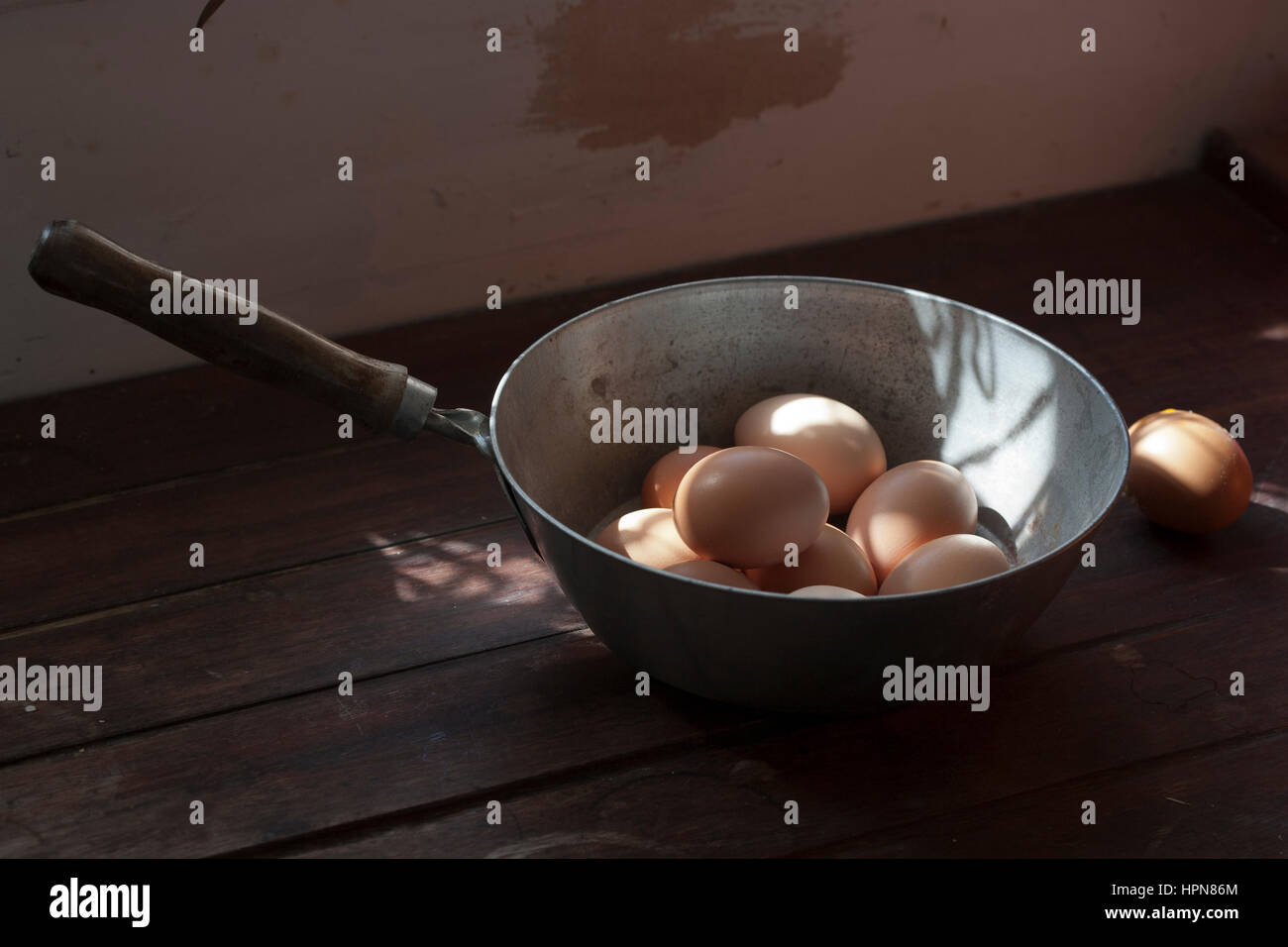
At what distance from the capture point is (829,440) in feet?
3.13

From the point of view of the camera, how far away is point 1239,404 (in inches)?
46.3

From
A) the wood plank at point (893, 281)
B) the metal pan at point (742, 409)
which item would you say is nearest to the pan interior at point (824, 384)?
the metal pan at point (742, 409)

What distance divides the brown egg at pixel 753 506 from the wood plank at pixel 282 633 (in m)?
0.17

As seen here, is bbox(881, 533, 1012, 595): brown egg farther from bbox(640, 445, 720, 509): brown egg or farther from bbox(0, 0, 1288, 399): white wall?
bbox(0, 0, 1288, 399): white wall

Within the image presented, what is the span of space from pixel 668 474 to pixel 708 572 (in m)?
0.16

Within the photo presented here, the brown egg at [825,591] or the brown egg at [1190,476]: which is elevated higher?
the brown egg at [1190,476]

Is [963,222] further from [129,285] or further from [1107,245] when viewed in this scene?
[129,285]

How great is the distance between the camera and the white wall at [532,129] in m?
1.21

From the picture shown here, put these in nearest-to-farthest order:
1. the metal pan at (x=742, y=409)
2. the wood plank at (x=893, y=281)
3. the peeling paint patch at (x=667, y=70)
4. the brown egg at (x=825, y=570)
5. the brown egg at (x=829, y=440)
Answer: the metal pan at (x=742, y=409), the brown egg at (x=825, y=570), the brown egg at (x=829, y=440), the wood plank at (x=893, y=281), the peeling paint patch at (x=667, y=70)

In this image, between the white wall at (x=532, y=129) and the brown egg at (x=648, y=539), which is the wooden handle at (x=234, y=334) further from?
the white wall at (x=532, y=129)

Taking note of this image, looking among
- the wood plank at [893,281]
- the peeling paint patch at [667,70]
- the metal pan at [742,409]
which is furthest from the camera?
the peeling paint patch at [667,70]

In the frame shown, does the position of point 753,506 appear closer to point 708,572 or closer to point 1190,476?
point 708,572

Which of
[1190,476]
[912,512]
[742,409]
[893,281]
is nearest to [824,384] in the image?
[742,409]

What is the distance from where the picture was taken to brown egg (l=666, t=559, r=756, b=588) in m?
0.82
